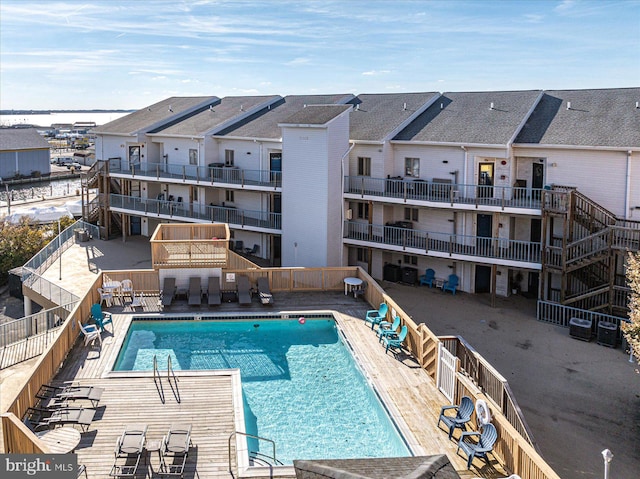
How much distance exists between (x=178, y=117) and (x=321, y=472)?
112 ft

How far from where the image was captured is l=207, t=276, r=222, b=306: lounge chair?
2452cm

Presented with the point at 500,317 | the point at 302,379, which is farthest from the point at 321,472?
the point at 500,317

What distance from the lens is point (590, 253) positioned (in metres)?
24.2

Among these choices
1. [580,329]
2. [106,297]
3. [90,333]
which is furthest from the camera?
[106,297]

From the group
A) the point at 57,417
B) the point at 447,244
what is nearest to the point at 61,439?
the point at 57,417

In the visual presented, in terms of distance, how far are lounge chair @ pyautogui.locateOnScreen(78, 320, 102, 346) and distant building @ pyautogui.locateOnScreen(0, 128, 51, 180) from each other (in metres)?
64.0

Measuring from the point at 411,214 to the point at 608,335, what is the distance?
435 inches

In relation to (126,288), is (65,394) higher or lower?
lower

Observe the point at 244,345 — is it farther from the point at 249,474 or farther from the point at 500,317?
the point at 500,317

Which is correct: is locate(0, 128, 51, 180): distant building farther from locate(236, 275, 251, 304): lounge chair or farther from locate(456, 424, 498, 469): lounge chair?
locate(456, 424, 498, 469): lounge chair

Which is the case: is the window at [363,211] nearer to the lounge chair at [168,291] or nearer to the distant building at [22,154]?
the lounge chair at [168,291]

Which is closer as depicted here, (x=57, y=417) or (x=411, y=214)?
(x=57, y=417)

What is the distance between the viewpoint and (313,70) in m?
52.4

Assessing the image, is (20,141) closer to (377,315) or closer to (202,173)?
(202,173)
